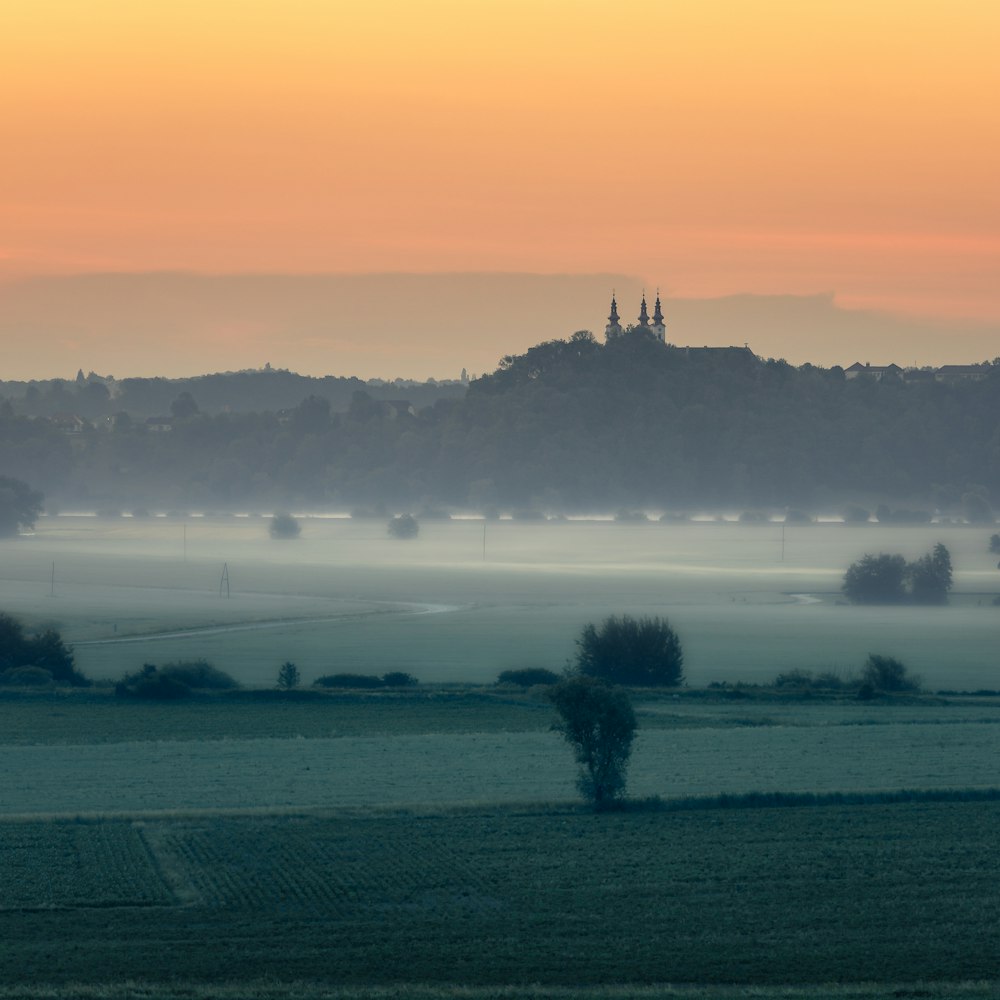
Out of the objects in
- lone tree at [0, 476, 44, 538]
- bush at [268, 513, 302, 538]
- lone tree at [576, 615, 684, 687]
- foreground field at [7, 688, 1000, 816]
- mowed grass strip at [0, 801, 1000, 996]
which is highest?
lone tree at [0, 476, 44, 538]

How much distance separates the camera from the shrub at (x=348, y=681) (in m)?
48.6

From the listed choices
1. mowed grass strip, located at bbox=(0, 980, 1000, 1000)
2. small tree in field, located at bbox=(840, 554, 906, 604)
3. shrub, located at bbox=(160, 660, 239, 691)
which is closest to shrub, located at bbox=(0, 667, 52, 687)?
shrub, located at bbox=(160, 660, 239, 691)

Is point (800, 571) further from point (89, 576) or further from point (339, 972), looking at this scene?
point (339, 972)

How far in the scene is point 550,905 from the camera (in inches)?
858

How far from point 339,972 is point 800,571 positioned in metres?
91.5

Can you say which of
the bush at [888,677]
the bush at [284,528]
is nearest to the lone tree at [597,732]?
the bush at [888,677]

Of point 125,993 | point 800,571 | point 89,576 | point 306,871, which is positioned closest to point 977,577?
point 800,571

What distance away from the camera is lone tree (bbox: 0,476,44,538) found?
5728 inches

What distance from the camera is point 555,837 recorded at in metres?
26.5

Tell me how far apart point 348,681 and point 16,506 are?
10625 cm

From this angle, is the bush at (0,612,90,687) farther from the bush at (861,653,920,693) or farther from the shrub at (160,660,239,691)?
the bush at (861,653,920,693)

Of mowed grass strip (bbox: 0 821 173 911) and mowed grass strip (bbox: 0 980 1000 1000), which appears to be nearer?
mowed grass strip (bbox: 0 980 1000 1000)

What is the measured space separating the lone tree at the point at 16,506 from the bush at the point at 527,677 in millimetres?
101240

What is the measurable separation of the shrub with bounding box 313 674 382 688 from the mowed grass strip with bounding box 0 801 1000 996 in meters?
20.5
